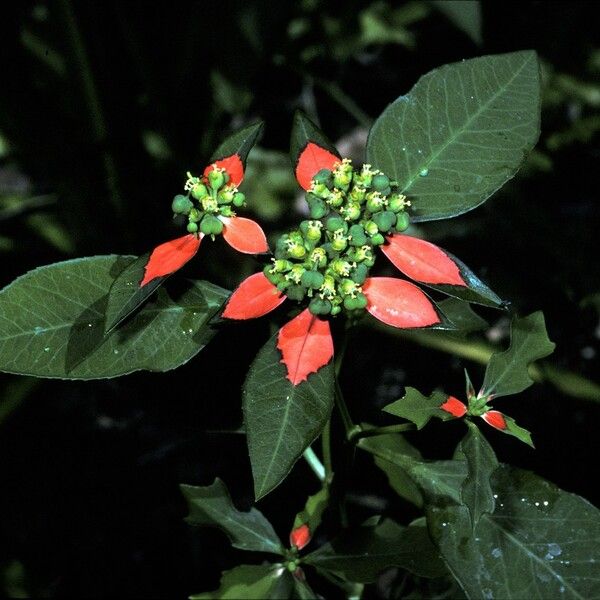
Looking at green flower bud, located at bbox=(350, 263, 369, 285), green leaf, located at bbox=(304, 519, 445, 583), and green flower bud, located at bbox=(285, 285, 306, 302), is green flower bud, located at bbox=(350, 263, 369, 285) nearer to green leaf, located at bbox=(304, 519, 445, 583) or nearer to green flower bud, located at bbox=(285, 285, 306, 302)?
green flower bud, located at bbox=(285, 285, 306, 302)

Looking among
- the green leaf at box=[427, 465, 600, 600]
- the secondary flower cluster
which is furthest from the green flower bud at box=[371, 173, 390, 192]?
the green leaf at box=[427, 465, 600, 600]

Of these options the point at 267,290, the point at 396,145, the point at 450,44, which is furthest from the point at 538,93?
the point at 450,44

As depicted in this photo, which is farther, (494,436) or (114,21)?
(114,21)

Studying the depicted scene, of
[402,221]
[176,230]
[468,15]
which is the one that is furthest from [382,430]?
[176,230]

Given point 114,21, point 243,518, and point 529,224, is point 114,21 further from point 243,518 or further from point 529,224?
point 243,518

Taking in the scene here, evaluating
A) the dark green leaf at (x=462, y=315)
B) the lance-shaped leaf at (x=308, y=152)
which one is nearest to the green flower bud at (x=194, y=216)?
the lance-shaped leaf at (x=308, y=152)

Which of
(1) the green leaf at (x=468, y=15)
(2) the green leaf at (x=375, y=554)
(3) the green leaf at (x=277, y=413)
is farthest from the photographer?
(1) the green leaf at (x=468, y=15)

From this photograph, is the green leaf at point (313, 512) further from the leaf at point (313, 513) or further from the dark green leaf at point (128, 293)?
the dark green leaf at point (128, 293)
